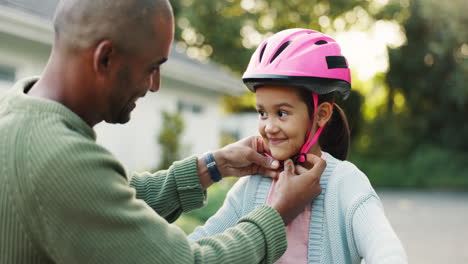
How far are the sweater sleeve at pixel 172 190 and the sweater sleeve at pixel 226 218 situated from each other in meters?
0.12

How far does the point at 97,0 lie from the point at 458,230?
38.2ft

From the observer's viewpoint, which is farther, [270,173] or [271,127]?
[270,173]

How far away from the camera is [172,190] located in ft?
8.73

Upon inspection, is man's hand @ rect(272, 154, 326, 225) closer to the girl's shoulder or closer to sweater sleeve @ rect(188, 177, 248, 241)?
the girl's shoulder

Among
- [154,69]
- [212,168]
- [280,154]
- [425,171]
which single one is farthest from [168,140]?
[425,171]

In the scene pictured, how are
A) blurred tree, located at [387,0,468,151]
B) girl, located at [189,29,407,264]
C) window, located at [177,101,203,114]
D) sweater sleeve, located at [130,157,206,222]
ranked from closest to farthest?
1. girl, located at [189,29,407,264]
2. sweater sleeve, located at [130,157,206,222]
3. window, located at [177,101,203,114]
4. blurred tree, located at [387,0,468,151]

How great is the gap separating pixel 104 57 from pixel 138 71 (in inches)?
5.0

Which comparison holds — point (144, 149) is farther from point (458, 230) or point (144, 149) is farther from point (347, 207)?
point (347, 207)

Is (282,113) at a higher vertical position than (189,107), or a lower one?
higher

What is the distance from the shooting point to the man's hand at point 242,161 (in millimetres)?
2738

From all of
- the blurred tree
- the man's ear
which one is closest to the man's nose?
the man's ear

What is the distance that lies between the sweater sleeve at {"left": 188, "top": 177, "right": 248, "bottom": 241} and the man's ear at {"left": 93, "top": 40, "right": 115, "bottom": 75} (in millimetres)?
1183

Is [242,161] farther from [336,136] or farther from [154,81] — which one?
[154,81]

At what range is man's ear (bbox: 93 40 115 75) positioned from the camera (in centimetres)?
169
